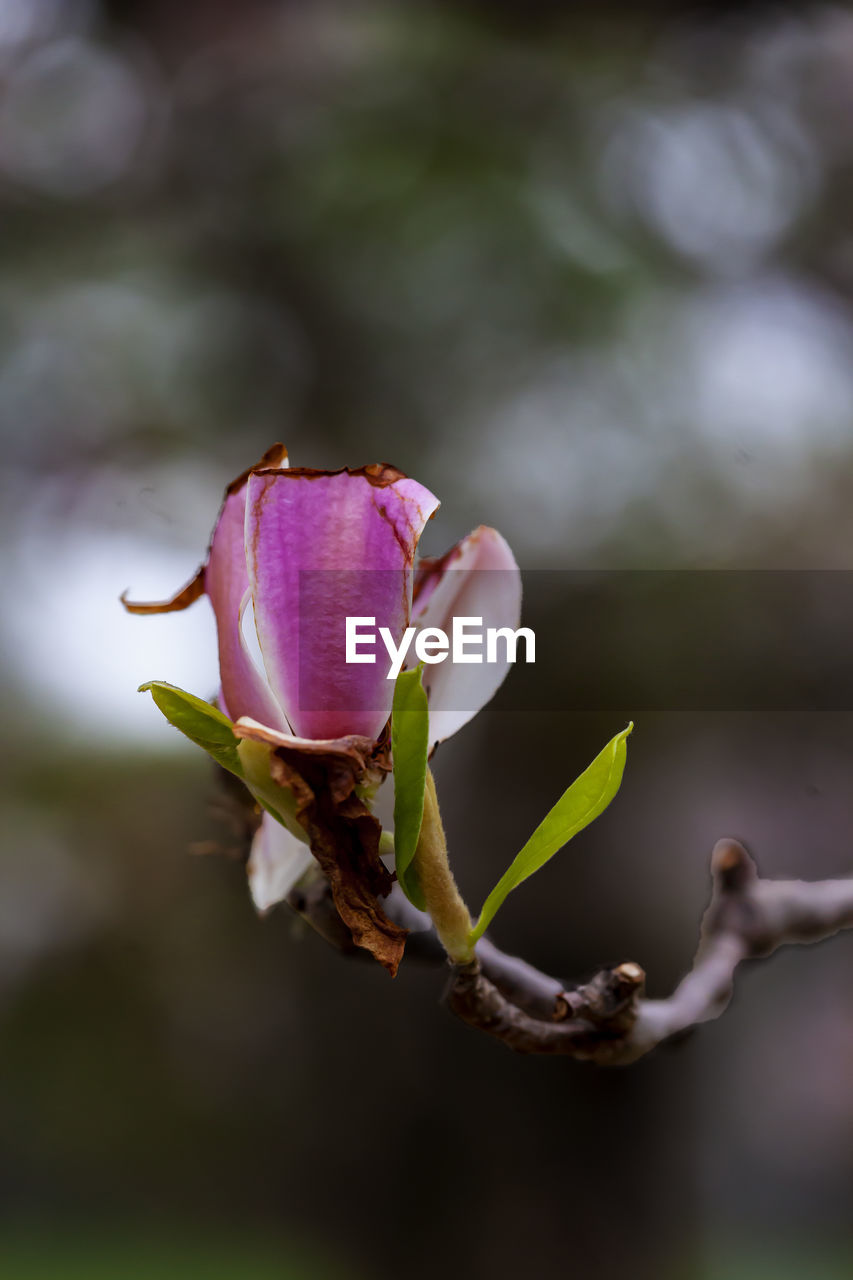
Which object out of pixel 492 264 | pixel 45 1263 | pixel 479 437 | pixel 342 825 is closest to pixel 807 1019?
pixel 479 437

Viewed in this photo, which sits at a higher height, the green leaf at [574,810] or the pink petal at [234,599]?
the pink petal at [234,599]

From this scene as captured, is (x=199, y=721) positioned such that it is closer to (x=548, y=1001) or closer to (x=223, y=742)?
(x=223, y=742)

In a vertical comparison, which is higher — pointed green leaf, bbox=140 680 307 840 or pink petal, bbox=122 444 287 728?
pink petal, bbox=122 444 287 728

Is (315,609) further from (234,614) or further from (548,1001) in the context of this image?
(548,1001)

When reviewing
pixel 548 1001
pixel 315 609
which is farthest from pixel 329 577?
pixel 548 1001

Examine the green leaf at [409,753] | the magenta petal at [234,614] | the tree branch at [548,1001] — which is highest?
the magenta petal at [234,614]
